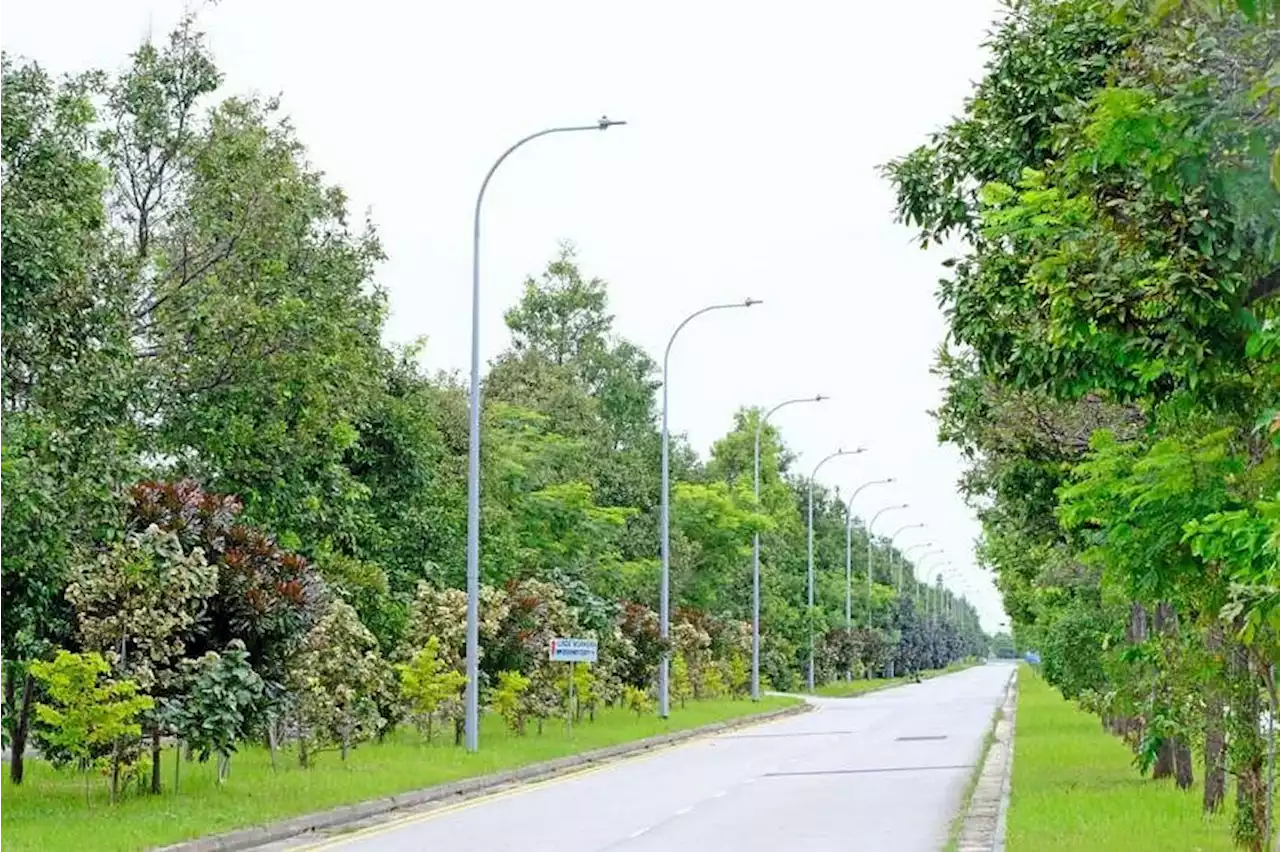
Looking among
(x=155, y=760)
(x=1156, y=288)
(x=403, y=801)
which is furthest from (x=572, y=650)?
(x=1156, y=288)

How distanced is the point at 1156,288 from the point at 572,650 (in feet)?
88.2

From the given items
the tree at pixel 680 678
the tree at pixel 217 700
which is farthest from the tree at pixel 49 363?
the tree at pixel 680 678

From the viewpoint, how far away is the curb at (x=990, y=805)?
57.6 feet

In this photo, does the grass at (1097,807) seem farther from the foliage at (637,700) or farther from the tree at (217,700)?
the foliage at (637,700)

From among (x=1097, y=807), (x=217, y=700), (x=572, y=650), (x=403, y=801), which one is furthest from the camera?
(x=572, y=650)

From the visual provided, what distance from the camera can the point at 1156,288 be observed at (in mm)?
8672

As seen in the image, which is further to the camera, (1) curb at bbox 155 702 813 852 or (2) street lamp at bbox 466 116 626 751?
(2) street lamp at bbox 466 116 626 751

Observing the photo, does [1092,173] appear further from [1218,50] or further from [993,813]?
[993,813]

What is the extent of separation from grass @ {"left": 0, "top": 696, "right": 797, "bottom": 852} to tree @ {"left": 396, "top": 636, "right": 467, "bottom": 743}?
2.75ft

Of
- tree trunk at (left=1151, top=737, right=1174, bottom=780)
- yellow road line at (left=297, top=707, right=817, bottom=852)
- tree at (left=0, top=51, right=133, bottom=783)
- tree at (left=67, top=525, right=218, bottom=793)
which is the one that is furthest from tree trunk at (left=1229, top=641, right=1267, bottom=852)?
tree at (left=67, top=525, right=218, bottom=793)

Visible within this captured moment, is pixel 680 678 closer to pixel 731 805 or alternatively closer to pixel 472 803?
pixel 472 803

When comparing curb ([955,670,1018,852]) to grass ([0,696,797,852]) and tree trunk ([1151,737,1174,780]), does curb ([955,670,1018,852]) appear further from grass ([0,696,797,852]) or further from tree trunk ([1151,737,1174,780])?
grass ([0,696,797,852])

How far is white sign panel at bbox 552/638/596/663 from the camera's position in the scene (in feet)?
113

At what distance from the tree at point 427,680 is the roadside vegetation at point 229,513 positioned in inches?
2.2
